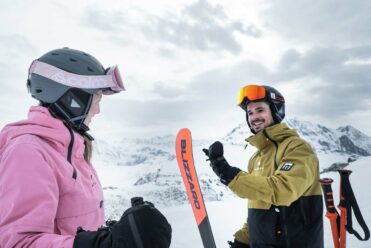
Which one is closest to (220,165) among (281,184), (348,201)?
(281,184)

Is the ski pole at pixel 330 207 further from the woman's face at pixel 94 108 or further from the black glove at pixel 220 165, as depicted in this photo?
the woman's face at pixel 94 108

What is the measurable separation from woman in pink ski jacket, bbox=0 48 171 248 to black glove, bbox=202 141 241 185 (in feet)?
5.12

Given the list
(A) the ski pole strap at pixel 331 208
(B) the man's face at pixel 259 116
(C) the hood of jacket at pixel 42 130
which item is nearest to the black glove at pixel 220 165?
(B) the man's face at pixel 259 116

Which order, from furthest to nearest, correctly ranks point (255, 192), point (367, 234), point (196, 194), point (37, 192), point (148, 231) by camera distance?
point (196, 194) < point (367, 234) < point (255, 192) < point (37, 192) < point (148, 231)

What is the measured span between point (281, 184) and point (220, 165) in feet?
2.25

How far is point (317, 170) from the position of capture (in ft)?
12.5

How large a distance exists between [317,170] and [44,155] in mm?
3123

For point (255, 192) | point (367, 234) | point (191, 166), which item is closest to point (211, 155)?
point (255, 192)

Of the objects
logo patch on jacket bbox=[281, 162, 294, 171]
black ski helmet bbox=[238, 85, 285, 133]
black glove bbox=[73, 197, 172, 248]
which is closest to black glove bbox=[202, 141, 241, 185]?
logo patch on jacket bbox=[281, 162, 294, 171]

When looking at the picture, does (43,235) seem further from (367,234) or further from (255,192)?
(367,234)

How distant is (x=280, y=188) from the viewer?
338cm

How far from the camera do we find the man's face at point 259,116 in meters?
4.39

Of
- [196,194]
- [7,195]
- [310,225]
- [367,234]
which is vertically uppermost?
[7,195]

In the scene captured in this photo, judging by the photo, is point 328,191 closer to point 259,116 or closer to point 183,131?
point 259,116
